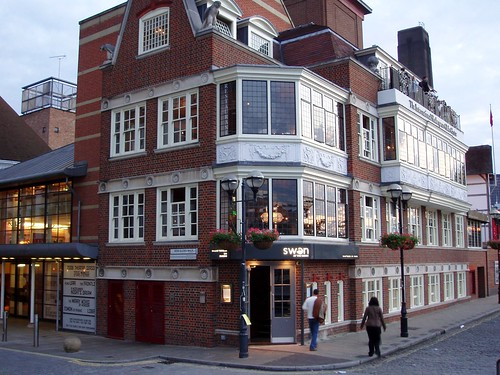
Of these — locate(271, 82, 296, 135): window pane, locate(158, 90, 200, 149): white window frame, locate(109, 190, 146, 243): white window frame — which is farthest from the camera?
locate(109, 190, 146, 243): white window frame

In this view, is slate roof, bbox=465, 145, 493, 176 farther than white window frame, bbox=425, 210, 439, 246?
Yes

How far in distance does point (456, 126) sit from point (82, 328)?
77.4ft

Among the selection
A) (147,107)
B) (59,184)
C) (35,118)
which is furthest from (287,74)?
(35,118)

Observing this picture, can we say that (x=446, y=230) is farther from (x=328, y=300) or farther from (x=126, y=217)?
(x=126, y=217)

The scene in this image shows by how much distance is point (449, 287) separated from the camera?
32406 millimetres

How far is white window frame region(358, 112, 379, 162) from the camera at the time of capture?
2281cm

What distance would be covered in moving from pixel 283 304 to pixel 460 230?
20608mm

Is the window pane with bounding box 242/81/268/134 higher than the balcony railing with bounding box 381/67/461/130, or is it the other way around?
the balcony railing with bounding box 381/67/461/130

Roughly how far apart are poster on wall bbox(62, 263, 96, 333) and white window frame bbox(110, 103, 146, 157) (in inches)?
199

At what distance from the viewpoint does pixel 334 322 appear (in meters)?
20.2

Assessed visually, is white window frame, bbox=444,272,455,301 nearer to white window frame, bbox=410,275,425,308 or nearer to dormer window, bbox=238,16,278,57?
white window frame, bbox=410,275,425,308

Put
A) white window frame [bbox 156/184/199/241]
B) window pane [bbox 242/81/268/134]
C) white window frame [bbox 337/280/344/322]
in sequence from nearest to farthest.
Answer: window pane [bbox 242/81/268/134] → white window frame [bbox 156/184/199/241] → white window frame [bbox 337/280/344/322]

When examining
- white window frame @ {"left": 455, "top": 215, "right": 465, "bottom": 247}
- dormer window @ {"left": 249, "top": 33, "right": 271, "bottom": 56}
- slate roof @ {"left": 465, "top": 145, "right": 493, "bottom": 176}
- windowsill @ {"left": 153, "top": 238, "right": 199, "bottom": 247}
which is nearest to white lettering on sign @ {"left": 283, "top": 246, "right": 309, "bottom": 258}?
windowsill @ {"left": 153, "top": 238, "right": 199, "bottom": 247}

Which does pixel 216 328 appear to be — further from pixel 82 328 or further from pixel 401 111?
pixel 401 111
